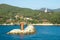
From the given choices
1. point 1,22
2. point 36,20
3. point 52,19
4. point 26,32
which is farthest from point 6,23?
point 26,32

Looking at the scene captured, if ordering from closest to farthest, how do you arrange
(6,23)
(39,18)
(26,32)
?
1. (26,32)
2. (6,23)
3. (39,18)

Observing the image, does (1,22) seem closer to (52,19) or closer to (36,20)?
(36,20)

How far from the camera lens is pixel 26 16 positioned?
180 m

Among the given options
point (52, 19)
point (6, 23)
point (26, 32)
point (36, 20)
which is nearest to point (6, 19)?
point (6, 23)

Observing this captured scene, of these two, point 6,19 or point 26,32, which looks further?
point 6,19

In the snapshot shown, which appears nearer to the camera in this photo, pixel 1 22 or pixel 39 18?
pixel 1 22

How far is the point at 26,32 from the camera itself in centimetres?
5972

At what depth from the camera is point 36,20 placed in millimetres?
163875

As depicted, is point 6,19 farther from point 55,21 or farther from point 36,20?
point 55,21

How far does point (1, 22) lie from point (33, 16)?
1150 inches

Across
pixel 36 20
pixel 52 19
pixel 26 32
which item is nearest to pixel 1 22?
pixel 36 20

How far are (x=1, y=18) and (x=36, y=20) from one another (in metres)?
24.1

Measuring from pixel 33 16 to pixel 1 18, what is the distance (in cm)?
2466

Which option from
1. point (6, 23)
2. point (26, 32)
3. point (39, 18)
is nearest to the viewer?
point (26, 32)
